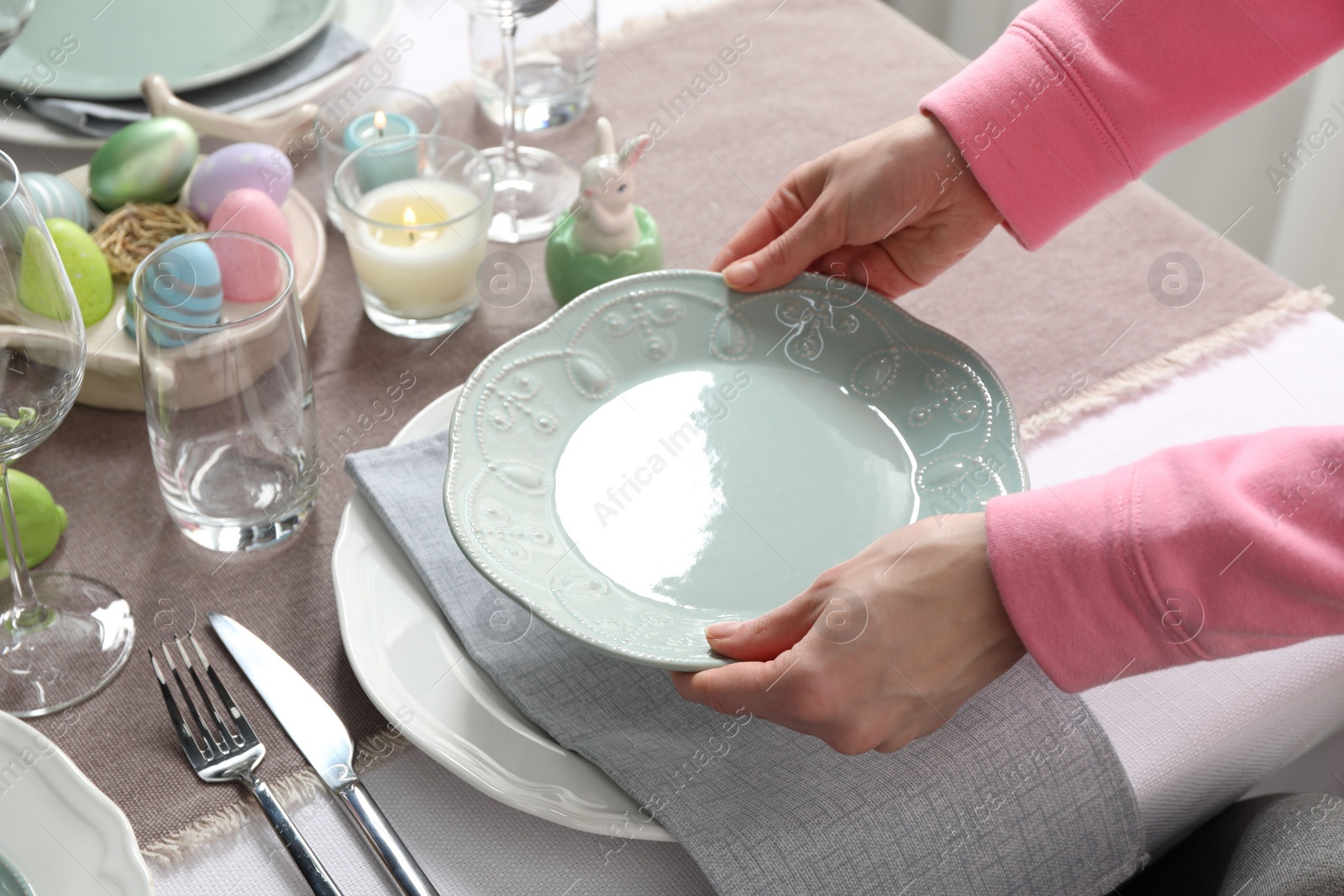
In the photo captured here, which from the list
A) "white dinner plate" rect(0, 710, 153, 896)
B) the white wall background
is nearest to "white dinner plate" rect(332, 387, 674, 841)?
"white dinner plate" rect(0, 710, 153, 896)

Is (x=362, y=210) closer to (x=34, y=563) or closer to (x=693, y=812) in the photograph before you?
(x=34, y=563)

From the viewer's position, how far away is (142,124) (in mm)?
911

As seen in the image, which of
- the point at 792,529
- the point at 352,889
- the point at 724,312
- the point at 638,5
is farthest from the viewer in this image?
the point at 638,5

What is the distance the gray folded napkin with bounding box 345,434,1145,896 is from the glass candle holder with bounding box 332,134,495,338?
0.94ft

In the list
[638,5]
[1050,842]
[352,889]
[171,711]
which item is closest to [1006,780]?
[1050,842]

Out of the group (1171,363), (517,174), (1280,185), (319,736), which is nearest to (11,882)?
(319,736)

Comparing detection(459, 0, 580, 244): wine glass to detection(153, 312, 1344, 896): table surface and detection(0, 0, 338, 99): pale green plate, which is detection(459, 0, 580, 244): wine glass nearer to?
detection(0, 0, 338, 99): pale green plate

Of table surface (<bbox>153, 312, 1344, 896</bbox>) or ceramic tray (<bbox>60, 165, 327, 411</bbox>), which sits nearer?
table surface (<bbox>153, 312, 1344, 896</bbox>)

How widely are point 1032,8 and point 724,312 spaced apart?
32 centimetres

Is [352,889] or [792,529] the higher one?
[792,529]

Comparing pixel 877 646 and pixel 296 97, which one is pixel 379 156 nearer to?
pixel 296 97

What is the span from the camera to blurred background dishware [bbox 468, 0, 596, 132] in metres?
1.12

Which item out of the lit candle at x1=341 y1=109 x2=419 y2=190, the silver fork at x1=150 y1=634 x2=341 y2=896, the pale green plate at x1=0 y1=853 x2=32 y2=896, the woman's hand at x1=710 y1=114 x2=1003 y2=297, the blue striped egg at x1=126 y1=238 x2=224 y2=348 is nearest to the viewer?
the pale green plate at x1=0 y1=853 x2=32 y2=896

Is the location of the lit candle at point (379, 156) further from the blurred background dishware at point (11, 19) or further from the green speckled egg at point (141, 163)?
the blurred background dishware at point (11, 19)
